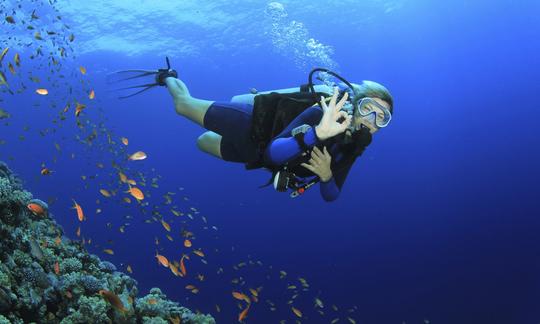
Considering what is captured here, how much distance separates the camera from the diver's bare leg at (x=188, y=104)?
5.18m

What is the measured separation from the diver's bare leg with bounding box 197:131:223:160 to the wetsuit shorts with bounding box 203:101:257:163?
48cm

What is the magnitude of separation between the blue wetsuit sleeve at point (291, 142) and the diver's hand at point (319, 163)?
369 mm

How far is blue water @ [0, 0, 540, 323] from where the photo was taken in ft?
103

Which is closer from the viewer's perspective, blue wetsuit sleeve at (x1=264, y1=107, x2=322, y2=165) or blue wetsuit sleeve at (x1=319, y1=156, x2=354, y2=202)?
blue wetsuit sleeve at (x1=264, y1=107, x2=322, y2=165)

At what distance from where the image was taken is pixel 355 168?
53750mm

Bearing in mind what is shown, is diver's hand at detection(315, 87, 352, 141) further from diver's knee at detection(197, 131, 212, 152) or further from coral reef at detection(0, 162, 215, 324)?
coral reef at detection(0, 162, 215, 324)

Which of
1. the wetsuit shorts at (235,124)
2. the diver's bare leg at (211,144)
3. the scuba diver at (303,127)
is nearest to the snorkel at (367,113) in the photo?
the scuba diver at (303,127)

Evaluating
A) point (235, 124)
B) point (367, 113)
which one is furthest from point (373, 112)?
point (235, 124)

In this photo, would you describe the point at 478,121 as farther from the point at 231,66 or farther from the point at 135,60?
the point at 135,60

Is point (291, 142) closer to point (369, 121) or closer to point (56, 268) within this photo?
point (369, 121)

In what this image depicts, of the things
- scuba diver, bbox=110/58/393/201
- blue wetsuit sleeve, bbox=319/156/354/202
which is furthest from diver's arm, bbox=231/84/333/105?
blue wetsuit sleeve, bbox=319/156/354/202

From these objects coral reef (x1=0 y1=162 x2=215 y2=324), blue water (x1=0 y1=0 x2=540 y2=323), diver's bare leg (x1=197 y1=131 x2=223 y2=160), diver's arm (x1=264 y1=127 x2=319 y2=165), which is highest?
blue water (x1=0 y1=0 x2=540 y2=323)

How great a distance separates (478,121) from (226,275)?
36195 millimetres

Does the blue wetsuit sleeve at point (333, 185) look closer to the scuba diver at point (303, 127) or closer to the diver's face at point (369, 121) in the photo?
the scuba diver at point (303, 127)
